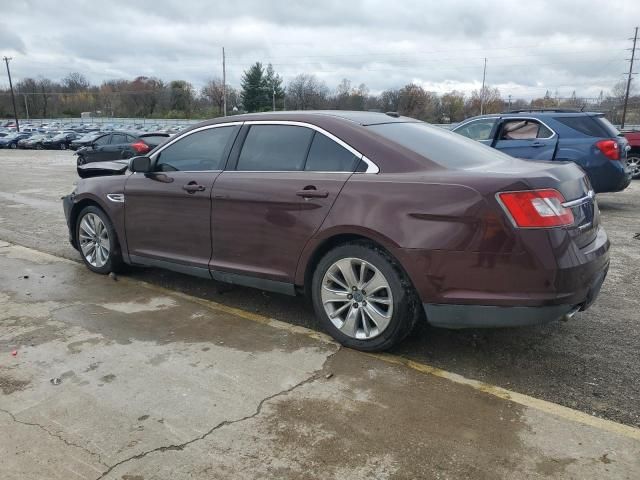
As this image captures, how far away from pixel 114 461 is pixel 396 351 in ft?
6.31

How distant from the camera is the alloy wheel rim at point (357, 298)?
356 centimetres

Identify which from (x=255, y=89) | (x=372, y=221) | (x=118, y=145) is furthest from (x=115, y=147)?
(x=255, y=89)

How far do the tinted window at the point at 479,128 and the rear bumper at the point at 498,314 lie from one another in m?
6.65

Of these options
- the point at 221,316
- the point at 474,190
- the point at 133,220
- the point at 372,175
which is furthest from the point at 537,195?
the point at 133,220

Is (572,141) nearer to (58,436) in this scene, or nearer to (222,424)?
(222,424)

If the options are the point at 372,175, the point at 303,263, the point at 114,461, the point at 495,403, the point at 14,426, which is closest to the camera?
the point at 114,461

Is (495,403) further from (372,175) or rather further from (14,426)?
(14,426)

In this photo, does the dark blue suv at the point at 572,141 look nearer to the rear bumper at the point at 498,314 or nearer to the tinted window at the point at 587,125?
the tinted window at the point at 587,125

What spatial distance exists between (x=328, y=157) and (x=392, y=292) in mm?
1063

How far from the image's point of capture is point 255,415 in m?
2.96

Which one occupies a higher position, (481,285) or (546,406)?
(481,285)

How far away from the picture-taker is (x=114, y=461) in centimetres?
257

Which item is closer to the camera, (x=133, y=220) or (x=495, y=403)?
(x=495, y=403)

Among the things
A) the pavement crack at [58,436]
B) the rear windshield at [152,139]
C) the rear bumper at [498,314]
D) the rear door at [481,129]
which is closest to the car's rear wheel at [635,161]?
the rear door at [481,129]
